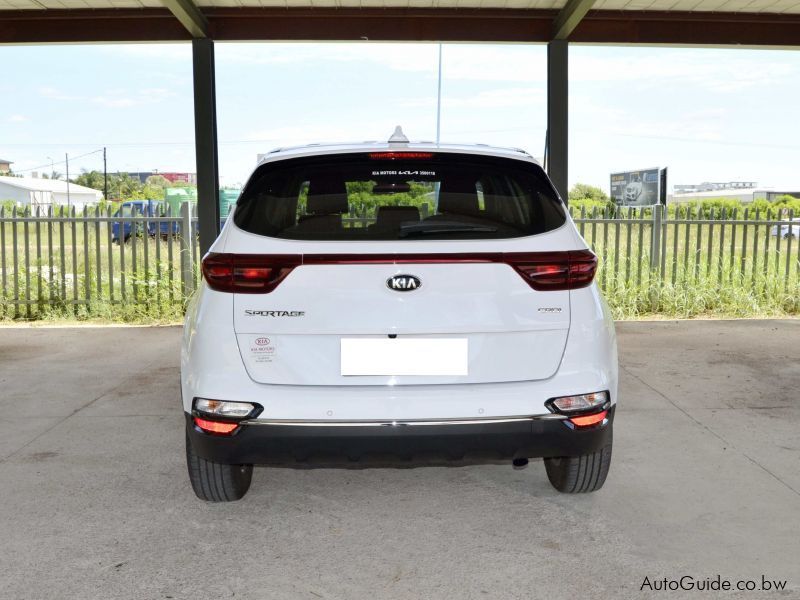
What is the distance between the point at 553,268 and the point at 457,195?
0.55 m

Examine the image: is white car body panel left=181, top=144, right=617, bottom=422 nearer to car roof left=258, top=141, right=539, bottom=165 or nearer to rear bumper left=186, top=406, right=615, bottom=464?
rear bumper left=186, top=406, right=615, bottom=464

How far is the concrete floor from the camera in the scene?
2.83 metres

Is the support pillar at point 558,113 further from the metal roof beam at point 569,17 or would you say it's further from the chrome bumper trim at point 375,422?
the chrome bumper trim at point 375,422

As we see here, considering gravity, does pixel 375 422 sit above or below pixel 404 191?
below

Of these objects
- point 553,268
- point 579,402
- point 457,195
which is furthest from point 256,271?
point 579,402

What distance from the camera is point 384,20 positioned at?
8680mm

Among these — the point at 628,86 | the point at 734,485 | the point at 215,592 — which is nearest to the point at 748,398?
the point at 734,485

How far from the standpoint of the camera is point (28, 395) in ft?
19.2

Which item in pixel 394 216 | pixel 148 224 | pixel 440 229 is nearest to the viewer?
pixel 440 229

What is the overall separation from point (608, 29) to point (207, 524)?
7.52 meters

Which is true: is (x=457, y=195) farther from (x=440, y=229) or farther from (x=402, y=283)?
(x=402, y=283)

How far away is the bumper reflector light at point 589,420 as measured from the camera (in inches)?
116

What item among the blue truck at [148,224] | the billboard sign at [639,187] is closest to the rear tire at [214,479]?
the blue truck at [148,224]

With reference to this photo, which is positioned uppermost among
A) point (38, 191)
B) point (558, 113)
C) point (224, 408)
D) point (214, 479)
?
point (38, 191)
